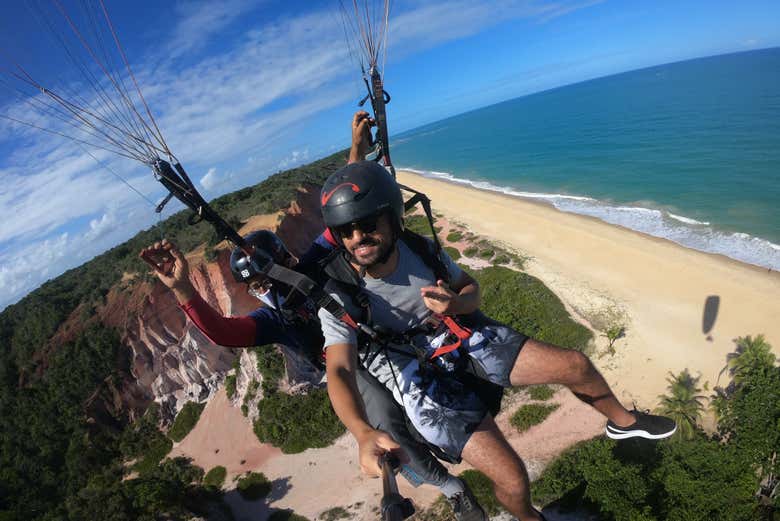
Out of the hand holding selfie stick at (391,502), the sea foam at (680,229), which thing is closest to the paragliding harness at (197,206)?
the hand holding selfie stick at (391,502)

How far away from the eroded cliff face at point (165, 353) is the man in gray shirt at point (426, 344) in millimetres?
16306

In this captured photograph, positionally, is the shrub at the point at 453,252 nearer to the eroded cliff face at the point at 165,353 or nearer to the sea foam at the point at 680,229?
the sea foam at the point at 680,229

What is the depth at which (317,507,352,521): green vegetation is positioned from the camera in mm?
14695

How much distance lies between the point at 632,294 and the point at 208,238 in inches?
1043

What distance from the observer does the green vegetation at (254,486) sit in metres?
17.1

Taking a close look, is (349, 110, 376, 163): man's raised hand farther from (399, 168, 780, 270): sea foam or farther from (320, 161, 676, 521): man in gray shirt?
(399, 168, 780, 270): sea foam

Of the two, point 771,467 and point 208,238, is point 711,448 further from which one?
point 208,238

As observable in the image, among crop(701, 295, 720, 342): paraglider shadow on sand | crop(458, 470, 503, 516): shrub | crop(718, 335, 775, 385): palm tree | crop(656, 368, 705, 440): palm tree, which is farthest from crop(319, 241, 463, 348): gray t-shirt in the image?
crop(701, 295, 720, 342): paraglider shadow on sand

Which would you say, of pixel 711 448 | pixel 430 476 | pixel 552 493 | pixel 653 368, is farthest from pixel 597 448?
pixel 430 476

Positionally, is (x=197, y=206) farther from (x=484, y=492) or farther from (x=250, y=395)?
(x=250, y=395)

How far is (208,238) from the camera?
23156 mm

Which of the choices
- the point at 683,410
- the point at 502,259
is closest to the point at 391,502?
the point at 683,410

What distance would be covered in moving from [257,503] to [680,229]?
3707 cm

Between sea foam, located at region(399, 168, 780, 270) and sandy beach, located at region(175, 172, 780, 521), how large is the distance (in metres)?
1.57
